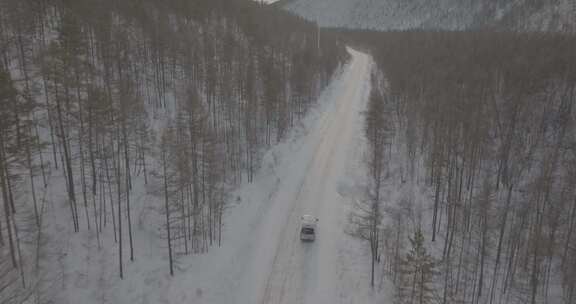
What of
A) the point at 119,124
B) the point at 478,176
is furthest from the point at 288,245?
the point at 478,176

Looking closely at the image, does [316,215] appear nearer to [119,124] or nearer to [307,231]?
[307,231]

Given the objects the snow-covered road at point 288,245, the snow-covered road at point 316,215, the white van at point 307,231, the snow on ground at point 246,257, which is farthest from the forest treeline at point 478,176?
the white van at point 307,231

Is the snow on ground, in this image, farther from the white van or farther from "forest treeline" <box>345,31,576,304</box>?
"forest treeline" <box>345,31,576,304</box>

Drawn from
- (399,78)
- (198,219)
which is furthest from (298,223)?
(399,78)

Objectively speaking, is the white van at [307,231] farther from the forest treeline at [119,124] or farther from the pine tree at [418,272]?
the pine tree at [418,272]

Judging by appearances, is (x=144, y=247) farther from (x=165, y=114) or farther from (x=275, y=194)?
(x=165, y=114)

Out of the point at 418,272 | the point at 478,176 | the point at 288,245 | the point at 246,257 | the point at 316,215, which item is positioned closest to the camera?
the point at 418,272
